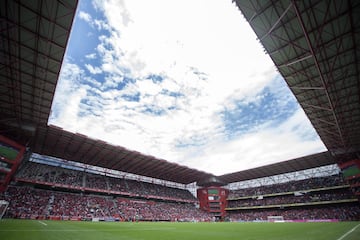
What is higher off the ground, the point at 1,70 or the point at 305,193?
the point at 1,70

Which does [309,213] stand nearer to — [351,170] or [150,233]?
[351,170]

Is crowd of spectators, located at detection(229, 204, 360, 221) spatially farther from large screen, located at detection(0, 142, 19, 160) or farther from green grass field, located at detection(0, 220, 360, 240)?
large screen, located at detection(0, 142, 19, 160)

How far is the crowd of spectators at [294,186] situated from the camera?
47031mm

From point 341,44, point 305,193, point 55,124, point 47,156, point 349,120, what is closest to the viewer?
point 341,44

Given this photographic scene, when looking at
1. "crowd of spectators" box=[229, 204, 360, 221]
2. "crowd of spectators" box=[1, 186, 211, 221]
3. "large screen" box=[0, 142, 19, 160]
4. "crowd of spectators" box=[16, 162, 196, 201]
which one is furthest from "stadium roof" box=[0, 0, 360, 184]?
"crowd of spectators" box=[229, 204, 360, 221]

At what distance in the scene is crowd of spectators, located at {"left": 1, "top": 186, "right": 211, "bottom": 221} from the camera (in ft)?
104

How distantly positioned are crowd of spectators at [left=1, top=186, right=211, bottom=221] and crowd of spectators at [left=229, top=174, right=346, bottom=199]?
614 inches

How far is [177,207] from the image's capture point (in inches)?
2217

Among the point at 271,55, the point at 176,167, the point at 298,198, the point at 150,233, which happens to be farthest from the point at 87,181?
the point at 298,198

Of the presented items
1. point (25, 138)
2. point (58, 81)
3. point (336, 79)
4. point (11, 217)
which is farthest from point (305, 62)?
point (11, 217)

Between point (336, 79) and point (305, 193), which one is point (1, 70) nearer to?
point (336, 79)

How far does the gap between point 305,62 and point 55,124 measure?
32.9 m

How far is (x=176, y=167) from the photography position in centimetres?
4994

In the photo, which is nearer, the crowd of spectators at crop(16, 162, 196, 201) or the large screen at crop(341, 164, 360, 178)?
the large screen at crop(341, 164, 360, 178)
